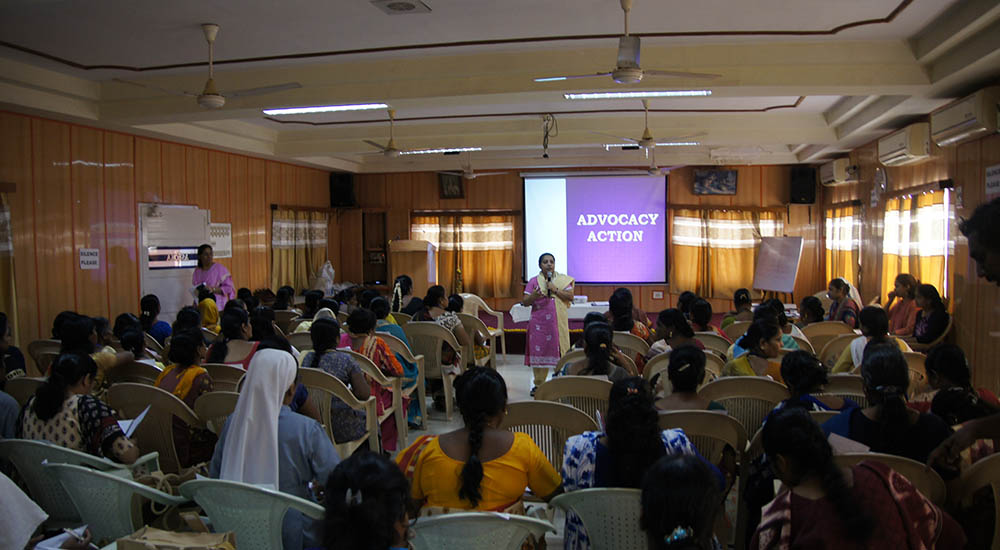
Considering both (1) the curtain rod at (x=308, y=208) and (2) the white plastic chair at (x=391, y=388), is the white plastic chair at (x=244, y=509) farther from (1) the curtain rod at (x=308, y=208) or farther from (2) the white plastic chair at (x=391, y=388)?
(1) the curtain rod at (x=308, y=208)

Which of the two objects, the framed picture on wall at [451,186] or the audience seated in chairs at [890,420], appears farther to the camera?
the framed picture on wall at [451,186]

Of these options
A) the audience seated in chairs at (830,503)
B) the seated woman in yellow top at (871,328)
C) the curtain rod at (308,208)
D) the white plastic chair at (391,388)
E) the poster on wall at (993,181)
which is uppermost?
the curtain rod at (308,208)

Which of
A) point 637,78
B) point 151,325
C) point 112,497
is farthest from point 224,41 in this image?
point 112,497

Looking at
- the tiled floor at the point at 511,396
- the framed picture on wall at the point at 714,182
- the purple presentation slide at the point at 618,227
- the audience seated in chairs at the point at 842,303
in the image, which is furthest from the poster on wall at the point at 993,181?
the purple presentation slide at the point at 618,227

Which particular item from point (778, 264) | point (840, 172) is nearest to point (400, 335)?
point (840, 172)

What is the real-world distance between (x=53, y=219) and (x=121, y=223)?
906mm

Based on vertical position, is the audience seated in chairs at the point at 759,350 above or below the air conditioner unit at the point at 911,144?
below

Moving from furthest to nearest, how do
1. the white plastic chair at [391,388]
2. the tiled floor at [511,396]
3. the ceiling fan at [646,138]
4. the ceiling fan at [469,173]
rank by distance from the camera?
the ceiling fan at [469,173] → the ceiling fan at [646,138] → the white plastic chair at [391,388] → the tiled floor at [511,396]

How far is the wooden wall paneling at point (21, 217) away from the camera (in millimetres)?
6531

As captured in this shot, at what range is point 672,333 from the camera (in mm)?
4516

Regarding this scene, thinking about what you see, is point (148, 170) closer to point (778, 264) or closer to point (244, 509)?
point (244, 509)

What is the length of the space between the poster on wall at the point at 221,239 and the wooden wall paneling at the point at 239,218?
11 cm

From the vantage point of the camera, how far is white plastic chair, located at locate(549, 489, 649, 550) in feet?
6.61

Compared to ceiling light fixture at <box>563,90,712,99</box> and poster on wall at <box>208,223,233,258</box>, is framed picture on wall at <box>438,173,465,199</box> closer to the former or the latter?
poster on wall at <box>208,223,233,258</box>
